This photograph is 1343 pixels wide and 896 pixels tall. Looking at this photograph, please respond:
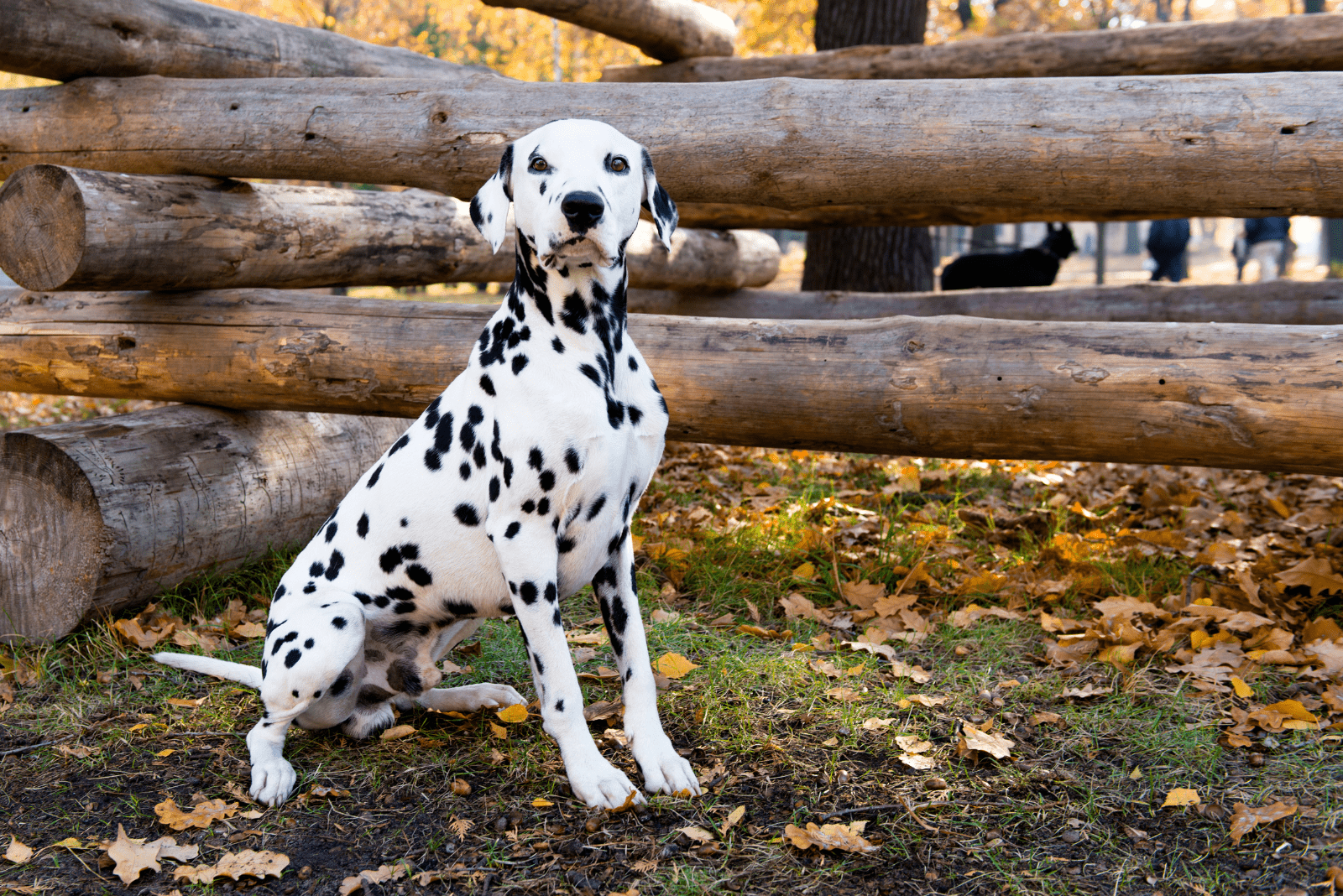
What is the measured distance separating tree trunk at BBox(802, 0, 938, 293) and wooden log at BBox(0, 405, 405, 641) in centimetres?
550

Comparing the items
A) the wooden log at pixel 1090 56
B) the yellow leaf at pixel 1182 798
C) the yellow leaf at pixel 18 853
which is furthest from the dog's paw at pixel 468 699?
the wooden log at pixel 1090 56

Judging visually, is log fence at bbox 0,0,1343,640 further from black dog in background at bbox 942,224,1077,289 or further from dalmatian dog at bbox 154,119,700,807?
black dog in background at bbox 942,224,1077,289

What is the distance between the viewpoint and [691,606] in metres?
4.48

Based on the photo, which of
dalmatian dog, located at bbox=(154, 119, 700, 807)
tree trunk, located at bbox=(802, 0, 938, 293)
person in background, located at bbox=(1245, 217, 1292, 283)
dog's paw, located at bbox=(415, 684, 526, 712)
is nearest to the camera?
dalmatian dog, located at bbox=(154, 119, 700, 807)

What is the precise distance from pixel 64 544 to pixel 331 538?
1.68m

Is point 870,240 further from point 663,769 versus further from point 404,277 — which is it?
point 663,769

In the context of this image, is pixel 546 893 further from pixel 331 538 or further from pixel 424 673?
pixel 331 538

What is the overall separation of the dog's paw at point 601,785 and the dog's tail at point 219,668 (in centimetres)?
129

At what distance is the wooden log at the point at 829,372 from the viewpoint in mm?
3539

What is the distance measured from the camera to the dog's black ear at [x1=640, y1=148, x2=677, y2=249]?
9.46ft

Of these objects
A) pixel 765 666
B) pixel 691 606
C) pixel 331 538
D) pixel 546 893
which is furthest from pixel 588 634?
pixel 546 893

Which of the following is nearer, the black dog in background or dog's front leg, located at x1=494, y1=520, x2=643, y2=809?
dog's front leg, located at x1=494, y1=520, x2=643, y2=809

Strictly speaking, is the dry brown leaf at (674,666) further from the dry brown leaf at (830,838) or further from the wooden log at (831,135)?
the wooden log at (831,135)

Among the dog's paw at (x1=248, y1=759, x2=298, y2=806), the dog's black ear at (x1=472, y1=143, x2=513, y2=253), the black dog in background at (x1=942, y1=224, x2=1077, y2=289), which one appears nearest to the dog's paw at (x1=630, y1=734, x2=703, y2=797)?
the dog's paw at (x1=248, y1=759, x2=298, y2=806)
